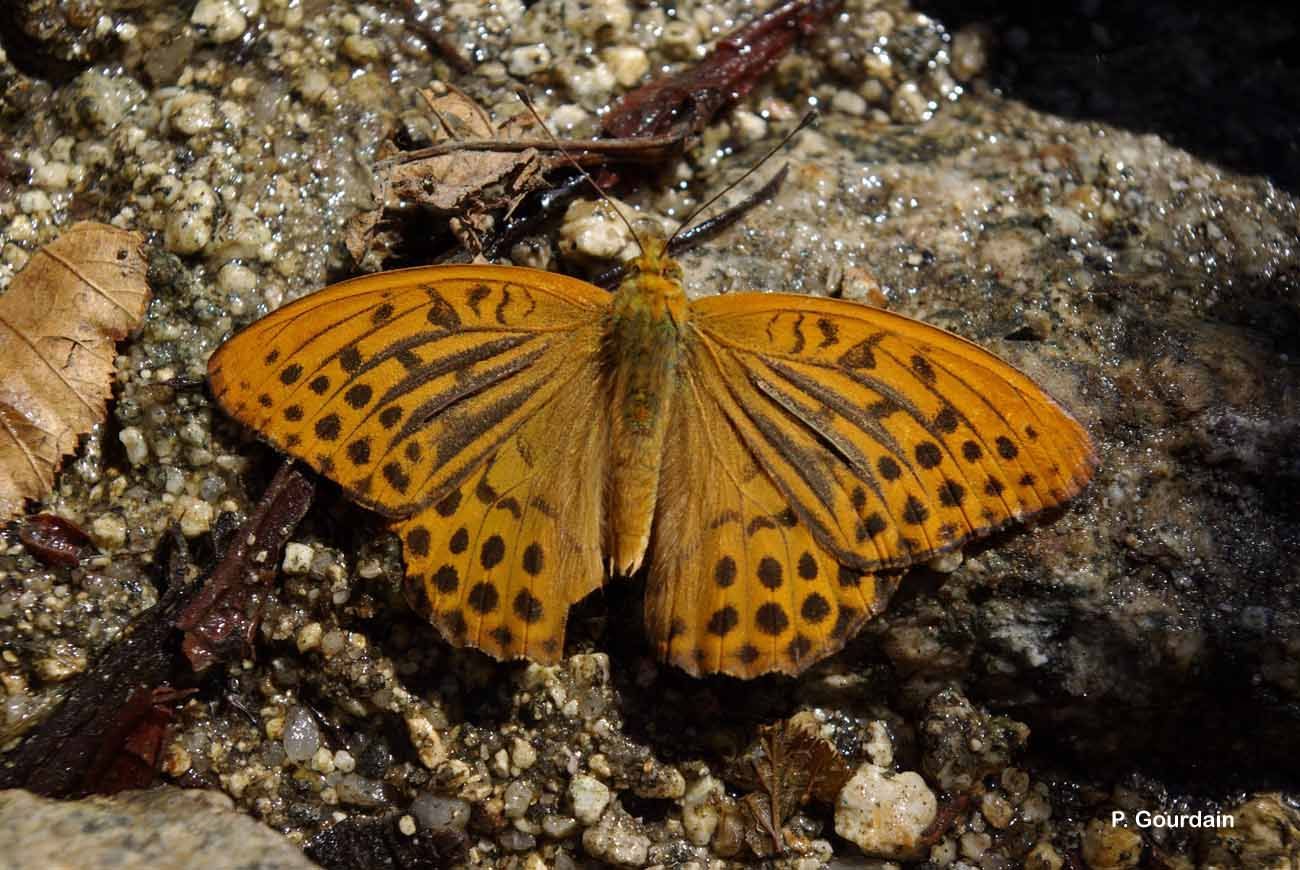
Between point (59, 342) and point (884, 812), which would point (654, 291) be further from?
point (59, 342)

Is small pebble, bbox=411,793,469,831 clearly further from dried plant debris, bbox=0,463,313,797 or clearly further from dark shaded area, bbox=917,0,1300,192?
dark shaded area, bbox=917,0,1300,192

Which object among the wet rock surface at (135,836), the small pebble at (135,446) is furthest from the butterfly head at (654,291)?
the wet rock surface at (135,836)

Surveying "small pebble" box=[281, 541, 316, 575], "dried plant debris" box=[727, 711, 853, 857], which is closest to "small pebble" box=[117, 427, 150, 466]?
"small pebble" box=[281, 541, 316, 575]

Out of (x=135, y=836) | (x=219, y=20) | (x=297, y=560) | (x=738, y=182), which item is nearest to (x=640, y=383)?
(x=738, y=182)

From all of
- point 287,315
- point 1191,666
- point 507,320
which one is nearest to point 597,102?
point 507,320

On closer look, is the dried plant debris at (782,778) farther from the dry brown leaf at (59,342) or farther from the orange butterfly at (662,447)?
the dry brown leaf at (59,342)
